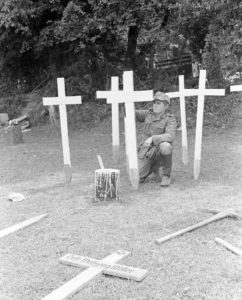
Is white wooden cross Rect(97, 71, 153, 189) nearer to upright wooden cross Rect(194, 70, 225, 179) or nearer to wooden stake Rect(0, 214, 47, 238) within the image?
upright wooden cross Rect(194, 70, 225, 179)

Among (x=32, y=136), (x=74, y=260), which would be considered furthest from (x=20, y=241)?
(x=32, y=136)

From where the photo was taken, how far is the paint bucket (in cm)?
581

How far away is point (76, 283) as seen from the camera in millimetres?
3555

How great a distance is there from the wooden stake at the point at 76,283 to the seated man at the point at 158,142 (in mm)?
2813

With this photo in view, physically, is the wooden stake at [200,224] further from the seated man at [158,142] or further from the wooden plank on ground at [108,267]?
the seated man at [158,142]

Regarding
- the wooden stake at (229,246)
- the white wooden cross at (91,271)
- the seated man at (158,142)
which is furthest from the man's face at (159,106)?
the white wooden cross at (91,271)

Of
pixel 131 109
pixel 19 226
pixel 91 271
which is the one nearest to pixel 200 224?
pixel 91 271

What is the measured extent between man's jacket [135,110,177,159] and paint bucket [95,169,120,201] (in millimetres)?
1055

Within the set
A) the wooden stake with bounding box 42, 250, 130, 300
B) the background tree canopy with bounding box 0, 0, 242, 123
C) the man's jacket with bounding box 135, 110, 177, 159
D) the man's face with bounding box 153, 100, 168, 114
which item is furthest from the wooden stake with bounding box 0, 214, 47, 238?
the background tree canopy with bounding box 0, 0, 242, 123

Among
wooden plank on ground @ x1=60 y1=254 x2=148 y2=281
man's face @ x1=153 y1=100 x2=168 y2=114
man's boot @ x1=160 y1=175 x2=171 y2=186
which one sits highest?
man's face @ x1=153 y1=100 x2=168 y2=114

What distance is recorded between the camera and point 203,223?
188 inches

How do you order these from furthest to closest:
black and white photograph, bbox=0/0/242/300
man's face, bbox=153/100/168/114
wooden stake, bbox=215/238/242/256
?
1. man's face, bbox=153/100/168/114
2. wooden stake, bbox=215/238/242/256
3. black and white photograph, bbox=0/0/242/300

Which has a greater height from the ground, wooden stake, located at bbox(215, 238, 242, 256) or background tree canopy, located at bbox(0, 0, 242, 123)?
background tree canopy, located at bbox(0, 0, 242, 123)

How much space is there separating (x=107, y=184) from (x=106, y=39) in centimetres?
942
